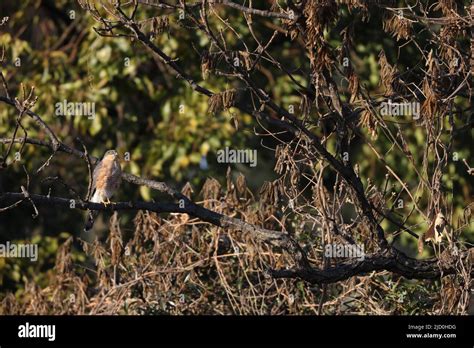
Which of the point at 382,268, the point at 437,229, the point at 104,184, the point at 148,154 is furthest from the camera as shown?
the point at 148,154


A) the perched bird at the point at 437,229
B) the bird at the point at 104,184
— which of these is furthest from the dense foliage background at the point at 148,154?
the perched bird at the point at 437,229

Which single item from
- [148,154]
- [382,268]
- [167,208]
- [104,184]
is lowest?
[382,268]

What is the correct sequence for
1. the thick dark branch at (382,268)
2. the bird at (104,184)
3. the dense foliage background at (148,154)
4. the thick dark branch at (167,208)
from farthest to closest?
1. the bird at (104,184)
2. the dense foliage background at (148,154)
3. the thick dark branch at (382,268)
4. the thick dark branch at (167,208)

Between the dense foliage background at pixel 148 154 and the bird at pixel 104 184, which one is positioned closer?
the dense foliage background at pixel 148 154

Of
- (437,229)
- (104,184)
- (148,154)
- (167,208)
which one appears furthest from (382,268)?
(148,154)

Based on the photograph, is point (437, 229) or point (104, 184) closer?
point (437, 229)

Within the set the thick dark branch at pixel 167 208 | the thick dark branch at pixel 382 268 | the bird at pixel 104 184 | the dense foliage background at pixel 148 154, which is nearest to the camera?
the thick dark branch at pixel 167 208

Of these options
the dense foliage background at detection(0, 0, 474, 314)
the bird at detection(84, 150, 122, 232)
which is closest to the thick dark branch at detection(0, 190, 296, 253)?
the dense foliage background at detection(0, 0, 474, 314)

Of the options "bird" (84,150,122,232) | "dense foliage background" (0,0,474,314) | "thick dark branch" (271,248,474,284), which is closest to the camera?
"thick dark branch" (271,248,474,284)

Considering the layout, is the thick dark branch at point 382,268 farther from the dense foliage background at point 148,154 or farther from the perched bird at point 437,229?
the dense foliage background at point 148,154

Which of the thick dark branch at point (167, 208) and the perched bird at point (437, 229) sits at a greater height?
the thick dark branch at point (167, 208)

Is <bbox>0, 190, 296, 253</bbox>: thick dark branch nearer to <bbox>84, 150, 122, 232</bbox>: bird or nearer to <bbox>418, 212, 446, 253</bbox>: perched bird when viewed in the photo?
<bbox>418, 212, 446, 253</bbox>: perched bird

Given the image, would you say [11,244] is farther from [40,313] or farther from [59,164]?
[40,313]

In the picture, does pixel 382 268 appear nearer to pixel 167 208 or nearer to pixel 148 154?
pixel 167 208
